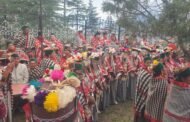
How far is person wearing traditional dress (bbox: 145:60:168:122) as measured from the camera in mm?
5738

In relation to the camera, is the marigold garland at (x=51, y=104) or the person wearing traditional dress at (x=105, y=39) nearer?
the marigold garland at (x=51, y=104)

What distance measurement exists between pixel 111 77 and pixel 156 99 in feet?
13.2

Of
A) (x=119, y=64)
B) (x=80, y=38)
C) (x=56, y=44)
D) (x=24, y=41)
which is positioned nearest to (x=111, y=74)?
(x=119, y=64)

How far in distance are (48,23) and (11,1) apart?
2.40 meters

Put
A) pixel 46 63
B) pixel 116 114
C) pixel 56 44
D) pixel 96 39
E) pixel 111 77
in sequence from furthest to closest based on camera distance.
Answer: pixel 96 39, pixel 56 44, pixel 111 77, pixel 116 114, pixel 46 63

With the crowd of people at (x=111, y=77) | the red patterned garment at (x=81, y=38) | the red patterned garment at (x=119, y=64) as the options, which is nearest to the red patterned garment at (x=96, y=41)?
the red patterned garment at (x=81, y=38)

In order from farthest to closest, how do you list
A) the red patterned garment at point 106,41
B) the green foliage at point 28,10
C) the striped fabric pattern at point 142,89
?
the red patterned garment at point 106,41, the green foliage at point 28,10, the striped fabric pattern at point 142,89

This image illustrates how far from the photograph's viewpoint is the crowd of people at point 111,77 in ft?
16.5

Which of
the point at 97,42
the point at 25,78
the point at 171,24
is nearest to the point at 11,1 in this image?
the point at 97,42

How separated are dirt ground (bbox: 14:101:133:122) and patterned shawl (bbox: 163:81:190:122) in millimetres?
3562

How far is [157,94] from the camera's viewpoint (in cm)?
577

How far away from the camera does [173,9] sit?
15.5ft

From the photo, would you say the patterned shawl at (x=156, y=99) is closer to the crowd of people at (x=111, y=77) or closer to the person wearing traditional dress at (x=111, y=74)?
the crowd of people at (x=111, y=77)

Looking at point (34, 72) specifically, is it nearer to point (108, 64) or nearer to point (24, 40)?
point (24, 40)
